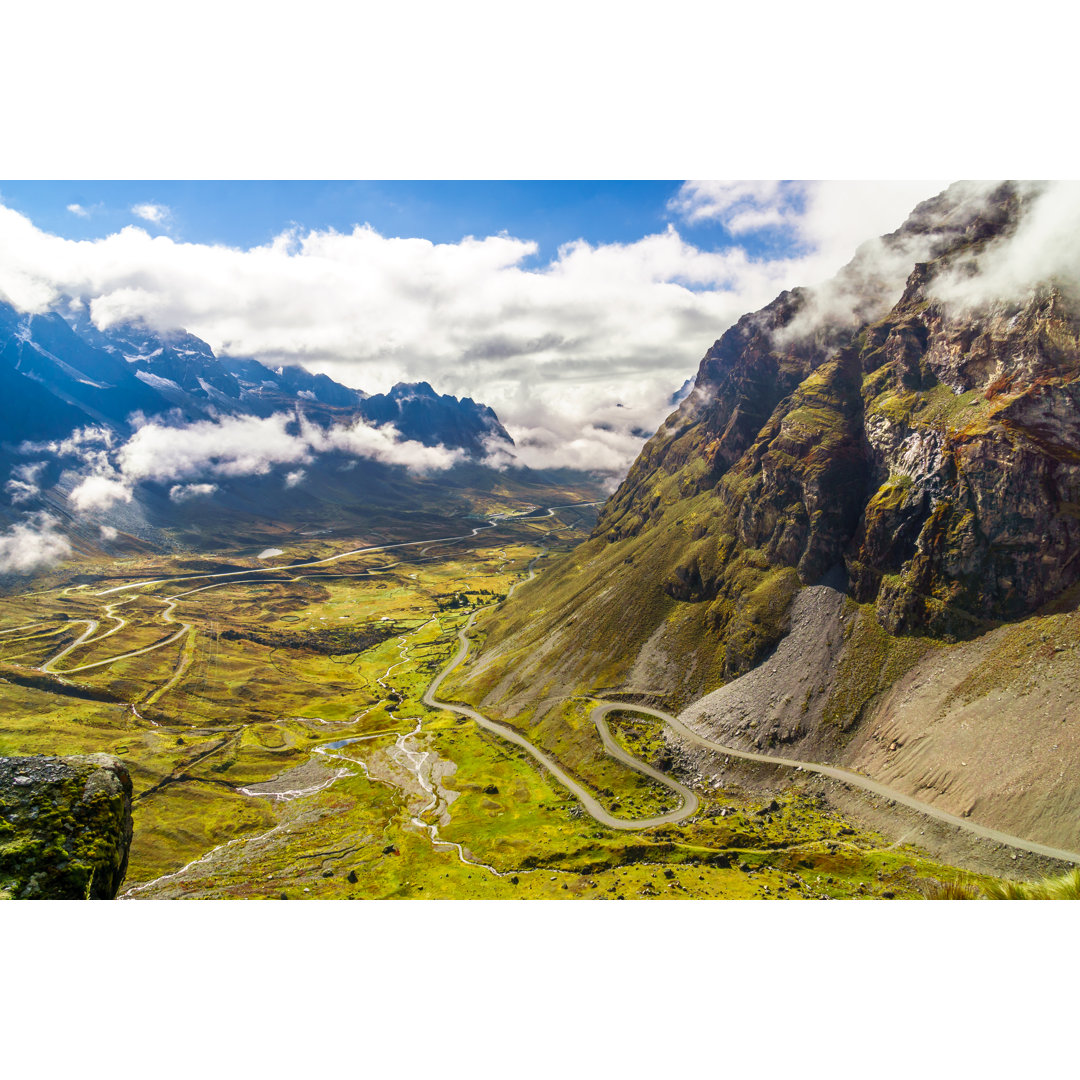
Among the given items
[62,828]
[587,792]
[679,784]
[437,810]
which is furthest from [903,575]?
[62,828]

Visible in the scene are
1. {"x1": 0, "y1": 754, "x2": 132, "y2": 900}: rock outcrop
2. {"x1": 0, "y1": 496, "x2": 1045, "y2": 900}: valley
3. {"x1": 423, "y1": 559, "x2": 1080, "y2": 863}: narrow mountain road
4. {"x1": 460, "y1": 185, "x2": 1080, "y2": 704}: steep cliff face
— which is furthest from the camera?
{"x1": 460, "y1": 185, "x2": 1080, "y2": 704}: steep cliff face

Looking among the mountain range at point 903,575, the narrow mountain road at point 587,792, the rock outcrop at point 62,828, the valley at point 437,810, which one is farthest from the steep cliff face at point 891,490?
the rock outcrop at point 62,828

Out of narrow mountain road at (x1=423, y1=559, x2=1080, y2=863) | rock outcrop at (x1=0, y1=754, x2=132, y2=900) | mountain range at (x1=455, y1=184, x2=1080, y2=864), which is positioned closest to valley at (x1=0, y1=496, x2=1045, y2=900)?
narrow mountain road at (x1=423, y1=559, x2=1080, y2=863)

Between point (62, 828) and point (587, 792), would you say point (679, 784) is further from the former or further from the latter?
point (62, 828)

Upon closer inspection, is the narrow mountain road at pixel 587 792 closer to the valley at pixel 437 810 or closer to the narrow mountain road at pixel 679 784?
the narrow mountain road at pixel 679 784

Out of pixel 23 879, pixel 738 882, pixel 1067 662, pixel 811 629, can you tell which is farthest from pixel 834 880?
pixel 23 879

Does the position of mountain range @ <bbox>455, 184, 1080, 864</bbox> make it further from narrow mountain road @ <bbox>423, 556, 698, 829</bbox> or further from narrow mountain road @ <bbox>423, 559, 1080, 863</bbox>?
narrow mountain road @ <bbox>423, 556, 698, 829</bbox>
